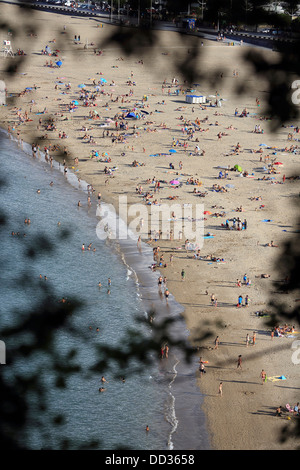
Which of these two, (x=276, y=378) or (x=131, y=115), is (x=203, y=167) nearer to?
(x=131, y=115)

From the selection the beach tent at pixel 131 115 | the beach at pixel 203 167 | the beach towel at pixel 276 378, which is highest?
the beach tent at pixel 131 115

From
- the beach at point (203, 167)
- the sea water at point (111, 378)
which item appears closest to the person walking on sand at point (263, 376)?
the beach at point (203, 167)

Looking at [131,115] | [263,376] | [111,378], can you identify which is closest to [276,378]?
[263,376]

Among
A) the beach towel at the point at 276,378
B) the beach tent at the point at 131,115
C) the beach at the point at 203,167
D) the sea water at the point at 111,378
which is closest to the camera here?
the beach at the point at 203,167

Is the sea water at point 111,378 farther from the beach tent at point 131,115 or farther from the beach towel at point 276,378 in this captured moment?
the beach tent at point 131,115

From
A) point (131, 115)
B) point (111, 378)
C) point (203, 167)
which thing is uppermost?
point (131, 115)

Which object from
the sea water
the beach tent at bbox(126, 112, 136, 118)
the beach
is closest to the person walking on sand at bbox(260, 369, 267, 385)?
the beach

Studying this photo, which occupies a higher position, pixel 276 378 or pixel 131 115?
pixel 131 115

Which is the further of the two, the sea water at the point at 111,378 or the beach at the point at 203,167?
the sea water at the point at 111,378
